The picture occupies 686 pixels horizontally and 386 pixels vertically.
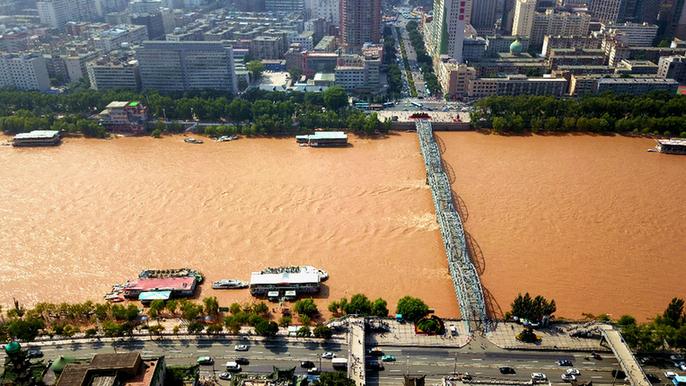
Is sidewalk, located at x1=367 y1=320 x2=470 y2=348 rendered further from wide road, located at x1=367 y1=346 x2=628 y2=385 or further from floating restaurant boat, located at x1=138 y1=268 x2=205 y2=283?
floating restaurant boat, located at x1=138 y1=268 x2=205 y2=283

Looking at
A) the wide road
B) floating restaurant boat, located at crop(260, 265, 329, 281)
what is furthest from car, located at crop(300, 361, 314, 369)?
floating restaurant boat, located at crop(260, 265, 329, 281)

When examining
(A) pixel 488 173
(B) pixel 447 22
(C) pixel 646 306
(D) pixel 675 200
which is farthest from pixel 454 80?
(C) pixel 646 306

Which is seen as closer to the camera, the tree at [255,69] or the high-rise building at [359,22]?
the tree at [255,69]

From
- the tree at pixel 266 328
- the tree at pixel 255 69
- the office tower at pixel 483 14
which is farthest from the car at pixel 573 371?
the office tower at pixel 483 14

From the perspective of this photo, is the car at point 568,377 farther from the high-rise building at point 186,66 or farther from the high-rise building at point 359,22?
the high-rise building at point 359,22

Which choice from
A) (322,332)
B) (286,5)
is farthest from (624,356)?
(286,5)

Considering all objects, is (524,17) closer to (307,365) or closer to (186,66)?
(186,66)

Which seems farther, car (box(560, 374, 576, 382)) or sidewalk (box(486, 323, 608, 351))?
sidewalk (box(486, 323, 608, 351))
